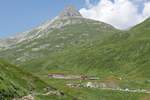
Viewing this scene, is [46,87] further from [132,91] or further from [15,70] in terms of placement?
[132,91]

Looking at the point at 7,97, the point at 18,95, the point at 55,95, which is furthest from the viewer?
the point at 55,95

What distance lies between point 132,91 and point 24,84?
2238 inches

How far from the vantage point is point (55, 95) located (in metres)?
75.6

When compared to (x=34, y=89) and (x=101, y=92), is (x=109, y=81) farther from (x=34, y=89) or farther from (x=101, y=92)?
(x=34, y=89)

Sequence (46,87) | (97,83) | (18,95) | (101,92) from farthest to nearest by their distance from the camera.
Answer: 1. (97,83)
2. (101,92)
3. (46,87)
4. (18,95)

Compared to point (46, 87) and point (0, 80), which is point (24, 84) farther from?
point (0, 80)

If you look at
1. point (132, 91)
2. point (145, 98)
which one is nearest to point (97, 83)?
point (132, 91)

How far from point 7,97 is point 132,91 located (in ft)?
254

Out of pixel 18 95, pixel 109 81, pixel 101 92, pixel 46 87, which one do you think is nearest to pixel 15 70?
pixel 46 87

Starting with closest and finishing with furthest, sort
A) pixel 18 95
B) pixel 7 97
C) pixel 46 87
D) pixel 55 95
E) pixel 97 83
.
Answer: pixel 7 97 → pixel 18 95 → pixel 55 95 → pixel 46 87 → pixel 97 83

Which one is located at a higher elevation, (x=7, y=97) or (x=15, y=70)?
(x=15, y=70)

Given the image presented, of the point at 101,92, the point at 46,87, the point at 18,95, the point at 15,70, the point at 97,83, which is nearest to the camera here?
the point at 18,95

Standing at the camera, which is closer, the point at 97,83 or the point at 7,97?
the point at 7,97

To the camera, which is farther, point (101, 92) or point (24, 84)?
point (101, 92)
